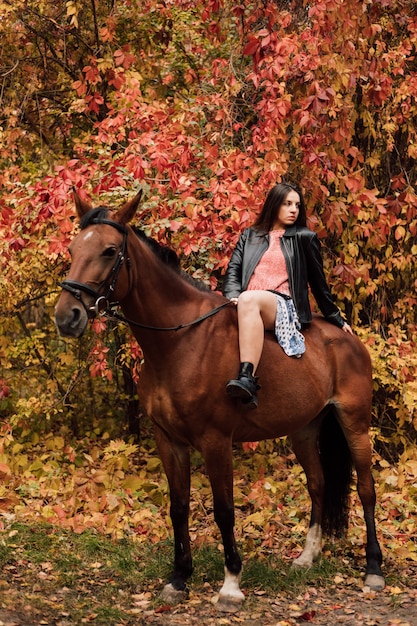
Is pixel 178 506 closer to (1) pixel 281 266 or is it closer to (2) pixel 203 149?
(1) pixel 281 266

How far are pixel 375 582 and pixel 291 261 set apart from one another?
7.35ft

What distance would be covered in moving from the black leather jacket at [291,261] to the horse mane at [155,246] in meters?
0.26

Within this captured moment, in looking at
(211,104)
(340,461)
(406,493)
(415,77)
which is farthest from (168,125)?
(406,493)

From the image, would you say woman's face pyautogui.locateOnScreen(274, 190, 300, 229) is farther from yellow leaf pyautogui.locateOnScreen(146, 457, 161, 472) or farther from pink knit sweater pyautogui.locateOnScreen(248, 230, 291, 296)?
yellow leaf pyautogui.locateOnScreen(146, 457, 161, 472)

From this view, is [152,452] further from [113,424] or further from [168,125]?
[168,125]

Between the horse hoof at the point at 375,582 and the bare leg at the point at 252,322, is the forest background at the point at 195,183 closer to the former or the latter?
the horse hoof at the point at 375,582

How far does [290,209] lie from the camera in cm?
478

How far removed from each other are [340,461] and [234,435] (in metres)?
1.11

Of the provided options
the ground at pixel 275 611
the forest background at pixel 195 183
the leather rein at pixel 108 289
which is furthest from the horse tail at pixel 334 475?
the leather rein at pixel 108 289

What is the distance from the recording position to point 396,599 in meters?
4.64

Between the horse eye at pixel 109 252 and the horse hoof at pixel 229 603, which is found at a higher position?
the horse eye at pixel 109 252

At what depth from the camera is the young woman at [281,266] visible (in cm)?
467

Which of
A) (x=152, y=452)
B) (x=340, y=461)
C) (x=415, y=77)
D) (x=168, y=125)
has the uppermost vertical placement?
(x=415, y=77)

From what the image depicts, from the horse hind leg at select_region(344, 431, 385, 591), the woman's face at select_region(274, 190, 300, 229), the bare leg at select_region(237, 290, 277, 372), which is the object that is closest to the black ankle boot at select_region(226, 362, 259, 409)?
the bare leg at select_region(237, 290, 277, 372)
